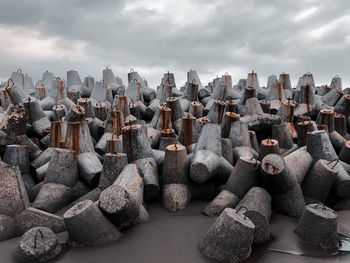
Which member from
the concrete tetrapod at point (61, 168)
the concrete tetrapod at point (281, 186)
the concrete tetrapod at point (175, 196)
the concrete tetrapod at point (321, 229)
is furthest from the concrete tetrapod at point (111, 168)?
the concrete tetrapod at point (321, 229)

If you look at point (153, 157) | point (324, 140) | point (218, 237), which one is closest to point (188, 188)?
point (153, 157)

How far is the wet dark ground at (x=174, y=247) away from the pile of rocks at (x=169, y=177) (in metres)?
0.10

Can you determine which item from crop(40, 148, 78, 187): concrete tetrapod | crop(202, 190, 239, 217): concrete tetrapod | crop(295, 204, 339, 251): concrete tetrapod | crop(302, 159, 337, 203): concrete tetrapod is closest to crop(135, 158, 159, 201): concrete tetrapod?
crop(202, 190, 239, 217): concrete tetrapod

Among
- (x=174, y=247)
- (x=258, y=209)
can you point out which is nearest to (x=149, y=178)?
(x=174, y=247)

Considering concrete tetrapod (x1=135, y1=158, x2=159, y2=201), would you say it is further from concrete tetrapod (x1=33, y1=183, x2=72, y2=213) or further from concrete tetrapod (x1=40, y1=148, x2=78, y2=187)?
concrete tetrapod (x1=33, y1=183, x2=72, y2=213)

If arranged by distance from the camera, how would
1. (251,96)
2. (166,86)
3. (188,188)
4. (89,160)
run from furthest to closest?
1. (166,86)
2. (251,96)
3. (89,160)
4. (188,188)

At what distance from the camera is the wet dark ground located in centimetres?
340

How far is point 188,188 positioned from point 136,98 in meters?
4.37

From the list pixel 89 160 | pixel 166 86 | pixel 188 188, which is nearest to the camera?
pixel 188 188

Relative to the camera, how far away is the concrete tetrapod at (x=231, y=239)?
3309 millimetres

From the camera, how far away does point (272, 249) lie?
3613mm

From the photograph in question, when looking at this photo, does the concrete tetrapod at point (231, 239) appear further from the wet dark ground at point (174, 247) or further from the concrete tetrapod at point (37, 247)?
the concrete tetrapod at point (37, 247)

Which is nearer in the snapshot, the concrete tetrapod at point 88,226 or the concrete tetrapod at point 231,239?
the concrete tetrapod at point 231,239

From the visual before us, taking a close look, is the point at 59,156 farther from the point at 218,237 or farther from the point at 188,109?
the point at 188,109
